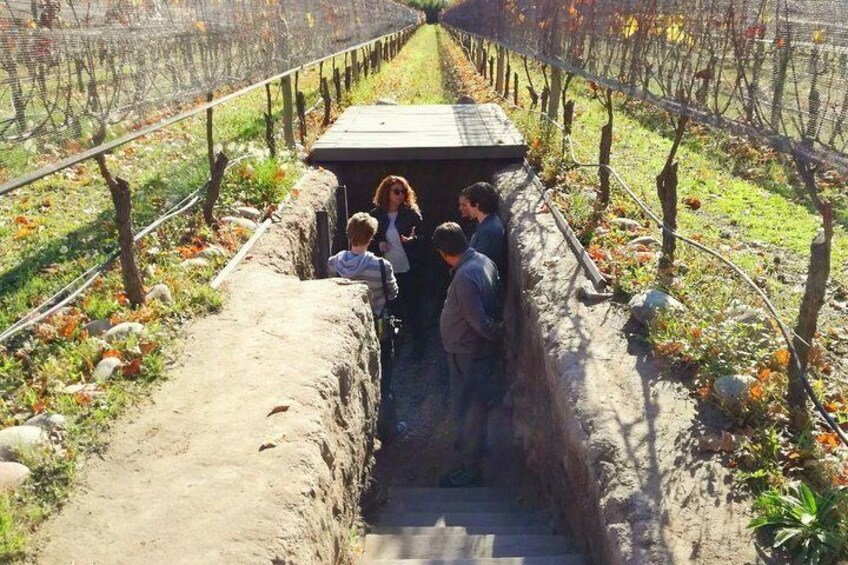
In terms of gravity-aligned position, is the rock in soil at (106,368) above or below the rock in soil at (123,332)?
below

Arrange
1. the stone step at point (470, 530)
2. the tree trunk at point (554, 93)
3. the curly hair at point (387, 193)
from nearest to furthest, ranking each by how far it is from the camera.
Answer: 1. the stone step at point (470, 530)
2. the curly hair at point (387, 193)
3. the tree trunk at point (554, 93)

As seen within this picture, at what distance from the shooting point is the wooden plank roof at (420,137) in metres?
8.35

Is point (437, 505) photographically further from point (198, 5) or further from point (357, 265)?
point (198, 5)

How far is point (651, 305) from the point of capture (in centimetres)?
427

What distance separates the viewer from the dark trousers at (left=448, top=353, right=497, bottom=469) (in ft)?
18.4

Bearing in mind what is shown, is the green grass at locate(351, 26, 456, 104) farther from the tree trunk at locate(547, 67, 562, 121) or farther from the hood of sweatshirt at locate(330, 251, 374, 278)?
the hood of sweatshirt at locate(330, 251, 374, 278)

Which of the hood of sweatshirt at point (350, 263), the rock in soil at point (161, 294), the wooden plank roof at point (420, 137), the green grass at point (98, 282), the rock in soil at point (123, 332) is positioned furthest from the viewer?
the wooden plank roof at point (420, 137)

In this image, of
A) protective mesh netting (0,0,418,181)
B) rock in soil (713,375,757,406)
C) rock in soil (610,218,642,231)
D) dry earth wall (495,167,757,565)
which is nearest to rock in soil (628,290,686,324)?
dry earth wall (495,167,757,565)

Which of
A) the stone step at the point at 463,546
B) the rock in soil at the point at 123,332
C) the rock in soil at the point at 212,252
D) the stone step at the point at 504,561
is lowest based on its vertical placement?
the stone step at the point at 463,546

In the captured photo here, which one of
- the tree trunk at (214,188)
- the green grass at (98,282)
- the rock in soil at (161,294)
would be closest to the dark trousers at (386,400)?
the green grass at (98,282)

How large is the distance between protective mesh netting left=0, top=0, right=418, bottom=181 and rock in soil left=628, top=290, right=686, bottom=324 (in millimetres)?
3762

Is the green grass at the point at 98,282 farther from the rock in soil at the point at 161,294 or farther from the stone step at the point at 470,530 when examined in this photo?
the stone step at the point at 470,530

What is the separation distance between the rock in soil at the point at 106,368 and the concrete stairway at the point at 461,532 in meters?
1.71

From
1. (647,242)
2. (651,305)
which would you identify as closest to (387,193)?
(647,242)
